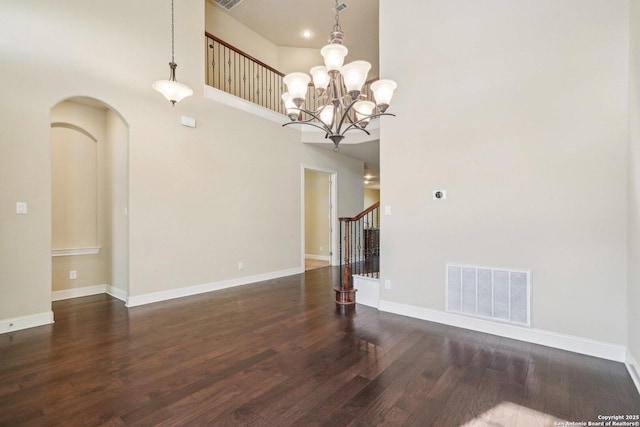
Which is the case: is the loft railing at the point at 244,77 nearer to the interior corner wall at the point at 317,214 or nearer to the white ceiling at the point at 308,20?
the white ceiling at the point at 308,20

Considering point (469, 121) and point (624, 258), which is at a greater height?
point (469, 121)

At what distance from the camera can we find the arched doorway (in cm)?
434

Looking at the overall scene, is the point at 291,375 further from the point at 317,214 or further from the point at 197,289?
the point at 317,214

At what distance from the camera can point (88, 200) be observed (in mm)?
4703

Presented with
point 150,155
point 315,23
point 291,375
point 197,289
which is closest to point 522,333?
point 291,375

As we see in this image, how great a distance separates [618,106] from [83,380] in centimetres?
474

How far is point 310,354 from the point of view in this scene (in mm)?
2602

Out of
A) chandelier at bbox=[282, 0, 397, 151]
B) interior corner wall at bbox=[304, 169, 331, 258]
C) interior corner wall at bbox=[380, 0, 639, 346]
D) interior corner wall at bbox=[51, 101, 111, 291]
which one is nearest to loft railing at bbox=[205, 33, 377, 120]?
interior corner wall at bbox=[51, 101, 111, 291]

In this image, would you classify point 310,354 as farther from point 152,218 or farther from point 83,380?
point 152,218

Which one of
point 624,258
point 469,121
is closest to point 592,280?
point 624,258

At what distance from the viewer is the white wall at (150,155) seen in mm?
3195

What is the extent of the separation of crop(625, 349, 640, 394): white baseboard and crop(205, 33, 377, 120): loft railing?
489 centimetres

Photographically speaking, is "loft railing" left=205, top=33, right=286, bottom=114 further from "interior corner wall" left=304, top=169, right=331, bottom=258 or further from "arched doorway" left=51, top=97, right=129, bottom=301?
"interior corner wall" left=304, top=169, right=331, bottom=258

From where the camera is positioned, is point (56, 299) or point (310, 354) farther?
point (56, 299)
